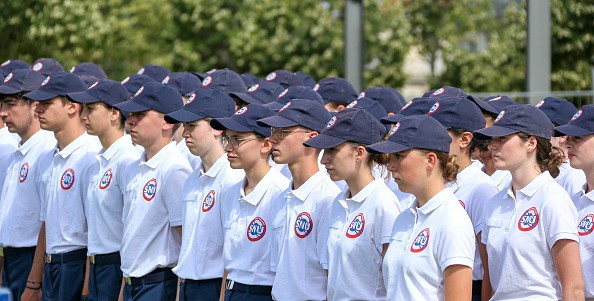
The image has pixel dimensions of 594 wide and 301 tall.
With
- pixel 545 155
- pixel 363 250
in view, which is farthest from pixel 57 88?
pixel 545 155

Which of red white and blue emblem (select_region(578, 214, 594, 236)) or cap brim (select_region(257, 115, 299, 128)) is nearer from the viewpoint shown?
red white and blue emblem (select_region(578, 214, 594, 236))

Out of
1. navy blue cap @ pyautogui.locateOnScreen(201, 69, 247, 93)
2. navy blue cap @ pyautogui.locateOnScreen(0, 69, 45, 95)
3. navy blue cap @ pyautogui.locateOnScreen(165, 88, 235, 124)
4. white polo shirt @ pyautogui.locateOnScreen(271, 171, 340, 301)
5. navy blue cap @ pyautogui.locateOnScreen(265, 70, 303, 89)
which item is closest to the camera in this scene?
white polo shirt @ pyautogui.locateOnScreen(271, 171, 340, 301)

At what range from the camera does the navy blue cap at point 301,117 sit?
6.02m

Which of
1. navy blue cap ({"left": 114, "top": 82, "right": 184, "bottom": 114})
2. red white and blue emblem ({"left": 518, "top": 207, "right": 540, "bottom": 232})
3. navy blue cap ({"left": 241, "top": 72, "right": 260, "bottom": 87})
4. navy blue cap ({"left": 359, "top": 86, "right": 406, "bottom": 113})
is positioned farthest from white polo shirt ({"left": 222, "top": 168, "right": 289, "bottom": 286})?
navy blue cap ({"left": 241, "top": 72, "right": 260, "bottom": 87})

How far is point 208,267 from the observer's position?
655 centimetres

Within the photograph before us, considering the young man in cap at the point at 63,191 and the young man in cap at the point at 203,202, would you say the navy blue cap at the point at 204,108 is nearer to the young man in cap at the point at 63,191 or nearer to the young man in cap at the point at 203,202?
the young man in cap at the point at 203,202

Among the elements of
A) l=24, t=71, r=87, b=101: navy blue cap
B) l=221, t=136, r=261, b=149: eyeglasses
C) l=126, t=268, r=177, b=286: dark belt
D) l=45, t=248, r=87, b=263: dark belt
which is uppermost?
l=24, t=71, r=87, b=101: navy blue cap

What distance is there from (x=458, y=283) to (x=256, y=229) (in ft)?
5.43

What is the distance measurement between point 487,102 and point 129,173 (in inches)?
91.9

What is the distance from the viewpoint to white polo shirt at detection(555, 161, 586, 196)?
6.39m

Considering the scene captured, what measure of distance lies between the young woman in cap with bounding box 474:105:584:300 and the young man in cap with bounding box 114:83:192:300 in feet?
7.15

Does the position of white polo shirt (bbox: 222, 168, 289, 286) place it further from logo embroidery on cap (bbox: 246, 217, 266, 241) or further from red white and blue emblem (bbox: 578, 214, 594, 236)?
red white and blue emblem (bbox: 578, 214, 594, 236)

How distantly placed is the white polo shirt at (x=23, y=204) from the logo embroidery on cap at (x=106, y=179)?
92 cm

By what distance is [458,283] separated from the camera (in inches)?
194
